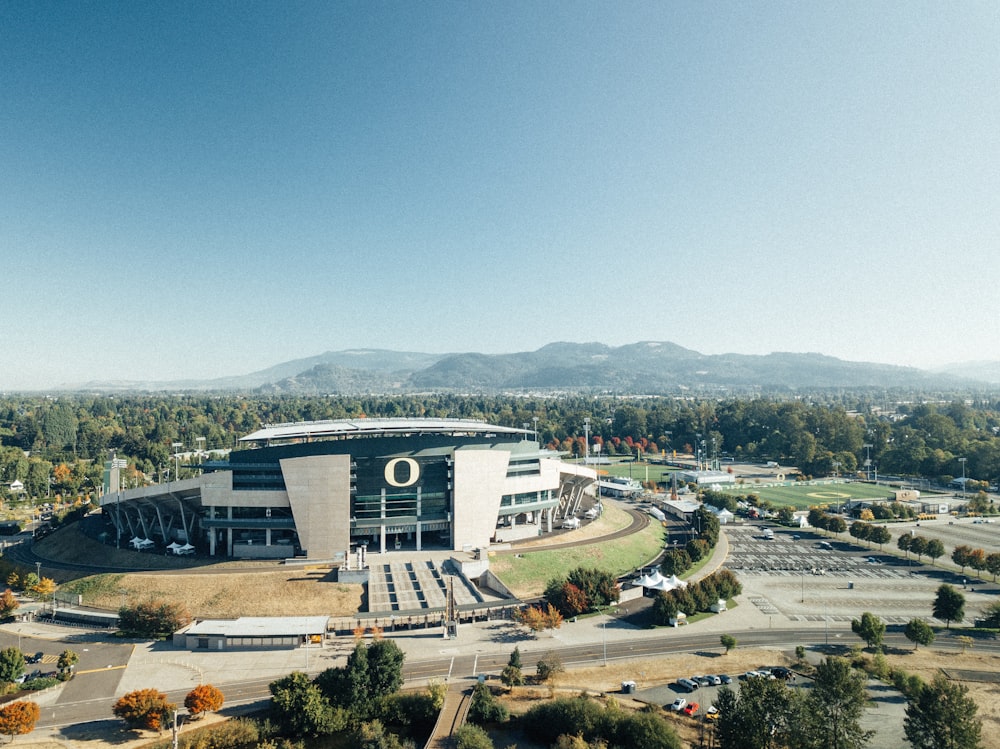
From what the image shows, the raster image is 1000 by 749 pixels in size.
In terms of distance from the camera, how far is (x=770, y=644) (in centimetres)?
6700

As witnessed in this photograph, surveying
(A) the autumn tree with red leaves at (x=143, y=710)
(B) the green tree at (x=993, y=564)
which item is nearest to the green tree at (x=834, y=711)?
(A) the autumn tree with red leaves at (x=143, y=710)

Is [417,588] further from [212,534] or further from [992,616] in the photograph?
[992,616]

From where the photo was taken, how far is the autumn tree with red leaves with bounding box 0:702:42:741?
46875 mm

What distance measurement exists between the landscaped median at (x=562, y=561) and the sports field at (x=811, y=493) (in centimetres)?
6709

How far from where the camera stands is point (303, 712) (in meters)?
48.9

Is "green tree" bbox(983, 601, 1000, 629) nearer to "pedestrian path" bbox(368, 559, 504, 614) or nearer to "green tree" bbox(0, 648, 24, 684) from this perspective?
"pedestrian path" bbox(368, 559, 504, 614)

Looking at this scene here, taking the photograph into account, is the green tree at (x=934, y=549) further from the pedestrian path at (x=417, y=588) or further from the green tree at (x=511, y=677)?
the green tree at (x=511, y=677)

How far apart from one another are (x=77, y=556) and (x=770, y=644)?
96432mm

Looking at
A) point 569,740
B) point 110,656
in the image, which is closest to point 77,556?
point 110,656

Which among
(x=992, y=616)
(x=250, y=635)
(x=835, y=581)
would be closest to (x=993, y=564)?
(x=992, y=616)

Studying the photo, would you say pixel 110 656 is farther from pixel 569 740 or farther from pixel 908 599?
pixel 908 599

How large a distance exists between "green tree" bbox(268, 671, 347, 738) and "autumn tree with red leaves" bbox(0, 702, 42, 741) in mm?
18348

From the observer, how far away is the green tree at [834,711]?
141ft

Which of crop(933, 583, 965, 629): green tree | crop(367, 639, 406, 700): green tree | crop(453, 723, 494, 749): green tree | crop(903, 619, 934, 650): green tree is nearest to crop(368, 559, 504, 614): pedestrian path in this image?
crop(367, 639, 406, 700): green tree
